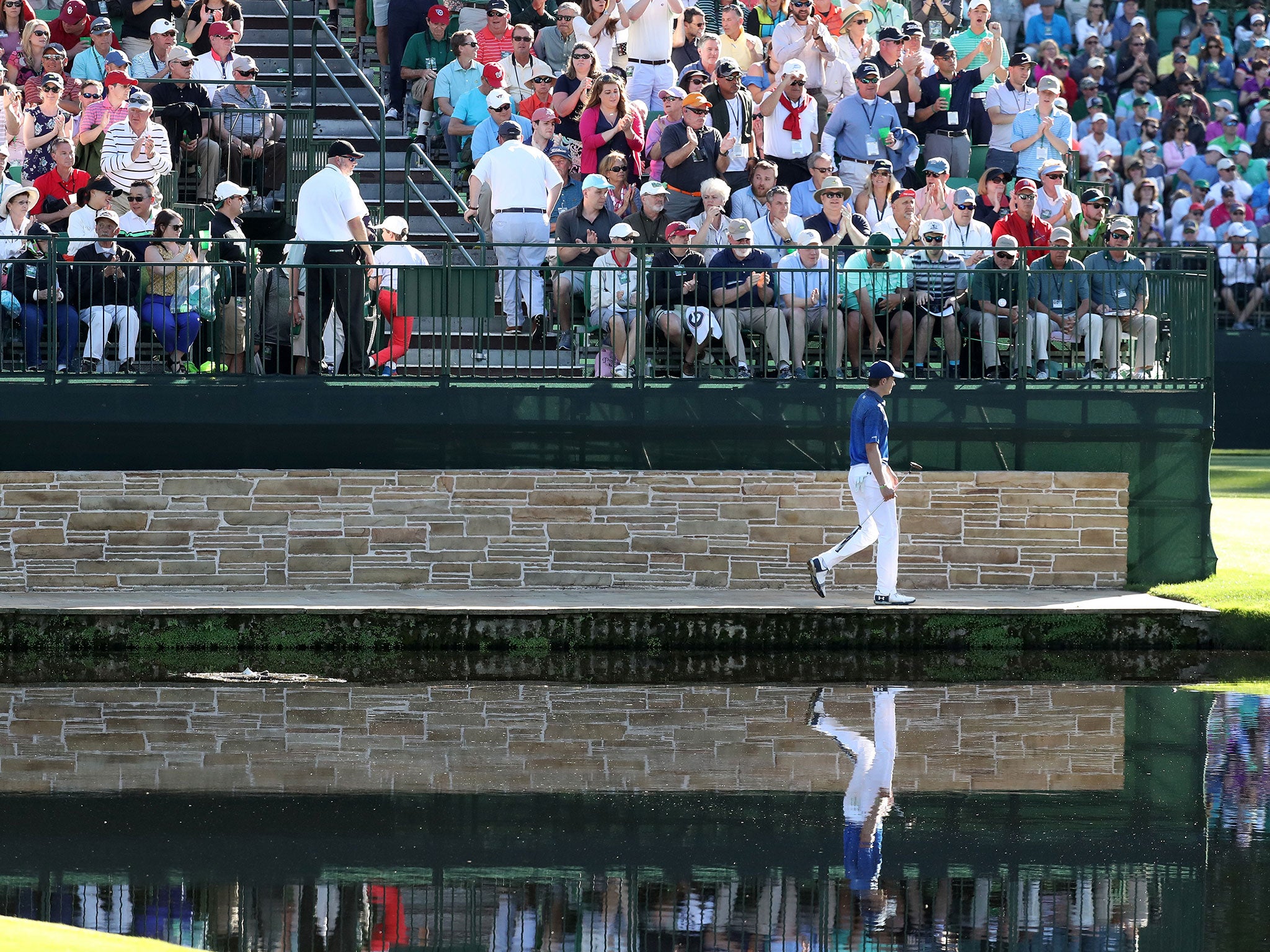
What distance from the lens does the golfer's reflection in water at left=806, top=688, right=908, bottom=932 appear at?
7971 millimetres

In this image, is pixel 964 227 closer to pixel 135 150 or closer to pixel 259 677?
pixel 135 150

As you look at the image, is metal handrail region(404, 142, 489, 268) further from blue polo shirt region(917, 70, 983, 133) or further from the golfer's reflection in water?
the golfer's reflection in water

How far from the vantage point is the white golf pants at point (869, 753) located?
9664 millimetres

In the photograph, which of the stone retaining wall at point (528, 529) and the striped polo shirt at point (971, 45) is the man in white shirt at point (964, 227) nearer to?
the stone retaining wall at point (528, 529)

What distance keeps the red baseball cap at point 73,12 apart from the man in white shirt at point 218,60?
5.41 feet

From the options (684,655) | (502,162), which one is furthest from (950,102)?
(684,655)

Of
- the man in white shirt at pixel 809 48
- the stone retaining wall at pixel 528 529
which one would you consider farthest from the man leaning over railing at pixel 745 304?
the man in white shirt at pixel 809 48

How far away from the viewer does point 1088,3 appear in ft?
93.4

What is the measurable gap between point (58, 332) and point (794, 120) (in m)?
7.12

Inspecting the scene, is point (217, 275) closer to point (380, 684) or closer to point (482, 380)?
point (482, 380)

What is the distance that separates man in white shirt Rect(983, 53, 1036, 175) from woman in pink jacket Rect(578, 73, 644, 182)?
4376 mm

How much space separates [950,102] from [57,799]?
13.2 m

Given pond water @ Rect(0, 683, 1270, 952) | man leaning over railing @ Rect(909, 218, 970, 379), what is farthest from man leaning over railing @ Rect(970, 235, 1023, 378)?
pond water @ Rect(0, 683, 1270, 952)

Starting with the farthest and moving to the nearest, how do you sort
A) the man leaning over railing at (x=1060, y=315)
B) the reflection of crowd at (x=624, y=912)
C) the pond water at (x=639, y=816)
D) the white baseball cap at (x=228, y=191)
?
the white baseball cap at (x=228, y=191), the man leaning over railing at (x=1060, y=315), the pond water at (x=639, y=816), the reflection of crowd at (x=624, y=912)
